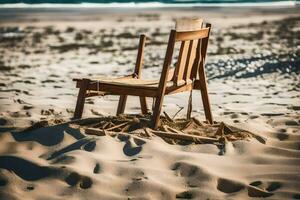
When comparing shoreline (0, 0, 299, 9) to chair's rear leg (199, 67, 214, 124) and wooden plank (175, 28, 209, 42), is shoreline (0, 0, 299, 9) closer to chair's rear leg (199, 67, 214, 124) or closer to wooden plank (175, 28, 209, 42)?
chair's rear leg (199, 67, 214, 124)

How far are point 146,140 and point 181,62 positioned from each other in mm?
883

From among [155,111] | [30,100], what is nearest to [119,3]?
[30,100]

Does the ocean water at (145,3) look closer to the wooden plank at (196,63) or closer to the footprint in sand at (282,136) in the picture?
the wooden plank at (196,63)

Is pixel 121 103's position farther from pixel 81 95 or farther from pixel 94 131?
pixel 94 131

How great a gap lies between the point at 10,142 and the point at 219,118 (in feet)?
8.03

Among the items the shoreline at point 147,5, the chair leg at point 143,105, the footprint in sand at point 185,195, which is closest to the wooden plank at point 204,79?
the chair leg at point 143,105

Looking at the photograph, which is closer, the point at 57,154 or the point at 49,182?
the point at 49,182

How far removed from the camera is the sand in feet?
11.1

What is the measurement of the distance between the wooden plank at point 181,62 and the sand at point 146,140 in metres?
0.70

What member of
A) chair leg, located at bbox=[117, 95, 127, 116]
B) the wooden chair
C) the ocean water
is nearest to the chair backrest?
the wooden chair

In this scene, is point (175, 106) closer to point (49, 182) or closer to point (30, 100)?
point (30, 100)

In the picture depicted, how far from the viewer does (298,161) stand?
12.5 ft

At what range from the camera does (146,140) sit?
168 inches

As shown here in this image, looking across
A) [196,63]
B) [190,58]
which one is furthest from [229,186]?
[196,63]
